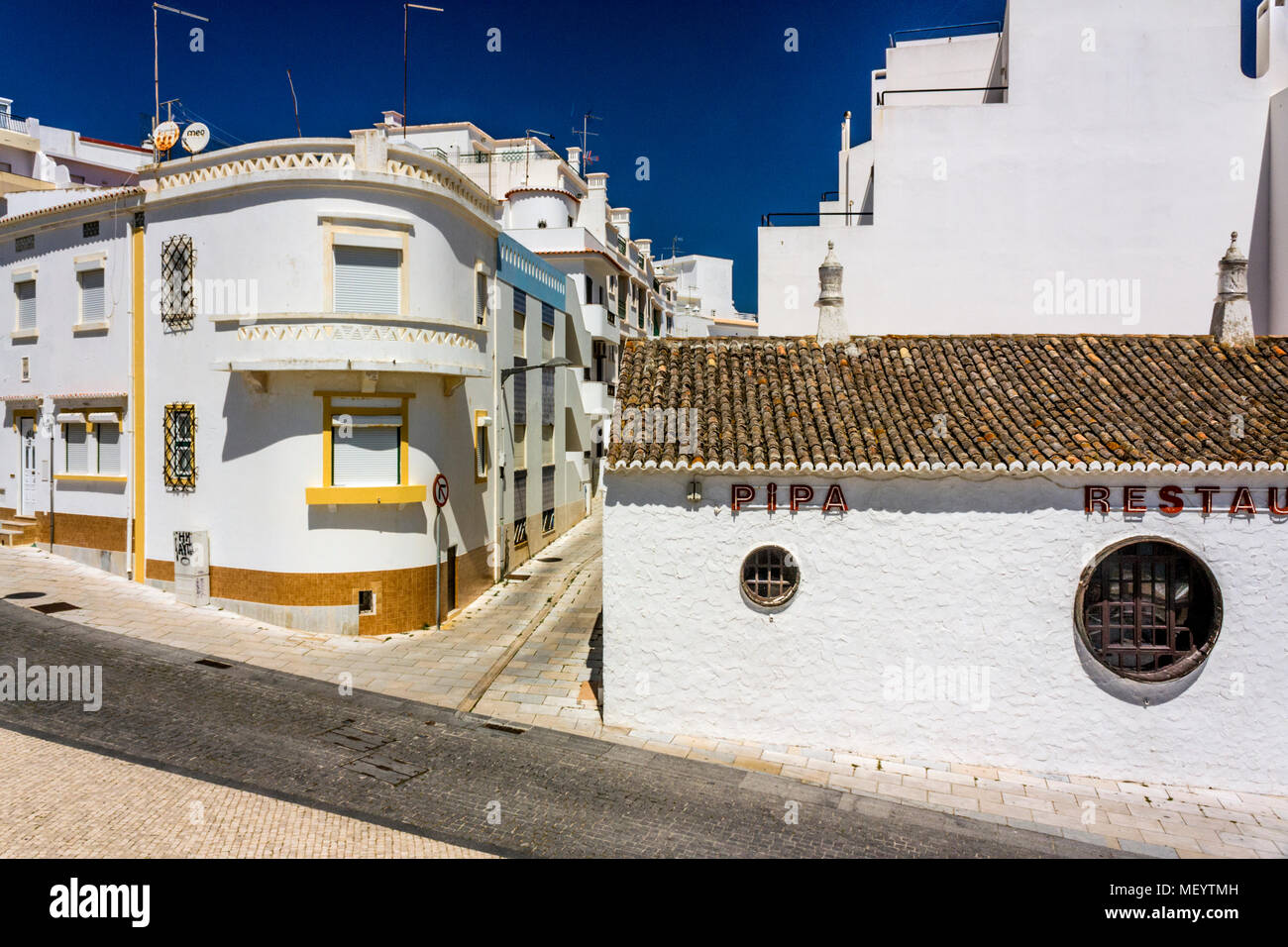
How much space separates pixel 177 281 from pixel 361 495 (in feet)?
20.5

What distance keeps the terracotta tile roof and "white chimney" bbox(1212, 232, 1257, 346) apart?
0.68 feet

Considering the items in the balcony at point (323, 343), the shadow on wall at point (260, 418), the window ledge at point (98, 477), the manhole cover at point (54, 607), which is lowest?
the manhole cover at point (54, 607)

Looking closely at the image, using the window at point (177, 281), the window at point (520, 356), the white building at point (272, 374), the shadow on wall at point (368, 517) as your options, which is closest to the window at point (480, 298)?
the white building at point (272, 374)

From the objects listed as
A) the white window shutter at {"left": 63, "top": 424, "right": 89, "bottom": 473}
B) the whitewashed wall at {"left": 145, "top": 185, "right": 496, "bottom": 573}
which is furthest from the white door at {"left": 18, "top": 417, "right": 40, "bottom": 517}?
the whitewashed wall at {"left": 145, "top": 185, "right": 496, "bottom": 573}

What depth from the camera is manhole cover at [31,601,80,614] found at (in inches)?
596

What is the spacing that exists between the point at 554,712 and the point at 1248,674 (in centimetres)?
986

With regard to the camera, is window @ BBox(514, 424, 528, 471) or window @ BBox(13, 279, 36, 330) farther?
window @ BBox(514, 424, 528, 471)

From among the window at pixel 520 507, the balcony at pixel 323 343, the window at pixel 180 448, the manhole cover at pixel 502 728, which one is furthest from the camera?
the window at pixel 520 507

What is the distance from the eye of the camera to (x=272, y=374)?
15055 millimetres

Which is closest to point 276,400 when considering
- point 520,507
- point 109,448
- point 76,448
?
point 109,448

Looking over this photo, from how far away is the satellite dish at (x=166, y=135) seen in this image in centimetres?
1620

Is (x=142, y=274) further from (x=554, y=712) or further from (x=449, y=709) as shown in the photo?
(x=554, y=712)

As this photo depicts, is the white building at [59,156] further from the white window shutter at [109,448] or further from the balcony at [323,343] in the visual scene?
the balcony at [323,343]

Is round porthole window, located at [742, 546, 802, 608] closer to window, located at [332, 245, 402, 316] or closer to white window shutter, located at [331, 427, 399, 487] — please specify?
white window shutter, located at [331, 427, 399, 487]
